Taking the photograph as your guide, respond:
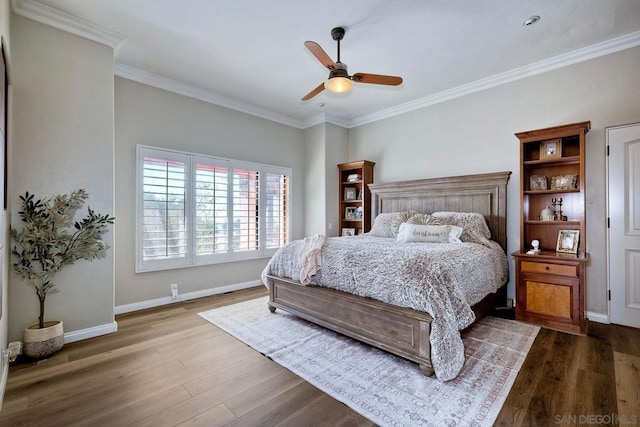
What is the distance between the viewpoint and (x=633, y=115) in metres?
3.19

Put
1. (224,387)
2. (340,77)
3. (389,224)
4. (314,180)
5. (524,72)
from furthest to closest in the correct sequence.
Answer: (314,180) < (389,224) < (524,72) < (340,77) < (224,387)

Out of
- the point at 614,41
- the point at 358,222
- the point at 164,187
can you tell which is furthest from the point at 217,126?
the point at 614,41

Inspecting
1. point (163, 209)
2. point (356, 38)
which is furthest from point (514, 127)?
point (163, 209)

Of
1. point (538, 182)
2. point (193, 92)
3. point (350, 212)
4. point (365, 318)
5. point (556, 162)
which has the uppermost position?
point (193, 92)

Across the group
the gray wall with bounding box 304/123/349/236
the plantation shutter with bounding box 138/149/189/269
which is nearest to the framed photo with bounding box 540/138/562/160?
the gray wall with bounding box 304/123/349/236

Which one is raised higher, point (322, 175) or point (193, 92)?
point (193, 92)

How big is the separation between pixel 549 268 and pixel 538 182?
1060 mm

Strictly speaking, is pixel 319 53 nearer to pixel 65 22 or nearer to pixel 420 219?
pixel 65 22

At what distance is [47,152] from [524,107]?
17.6 feet

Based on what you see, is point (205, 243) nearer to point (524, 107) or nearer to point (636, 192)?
point (524, 107)

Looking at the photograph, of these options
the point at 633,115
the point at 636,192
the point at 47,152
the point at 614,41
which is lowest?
the point at 636,192

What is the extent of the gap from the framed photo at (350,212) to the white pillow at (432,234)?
1.94 metres

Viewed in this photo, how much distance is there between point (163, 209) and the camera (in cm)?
404

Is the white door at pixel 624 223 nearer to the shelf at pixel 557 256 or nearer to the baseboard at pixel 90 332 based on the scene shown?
the shelf at pixel 557 256
